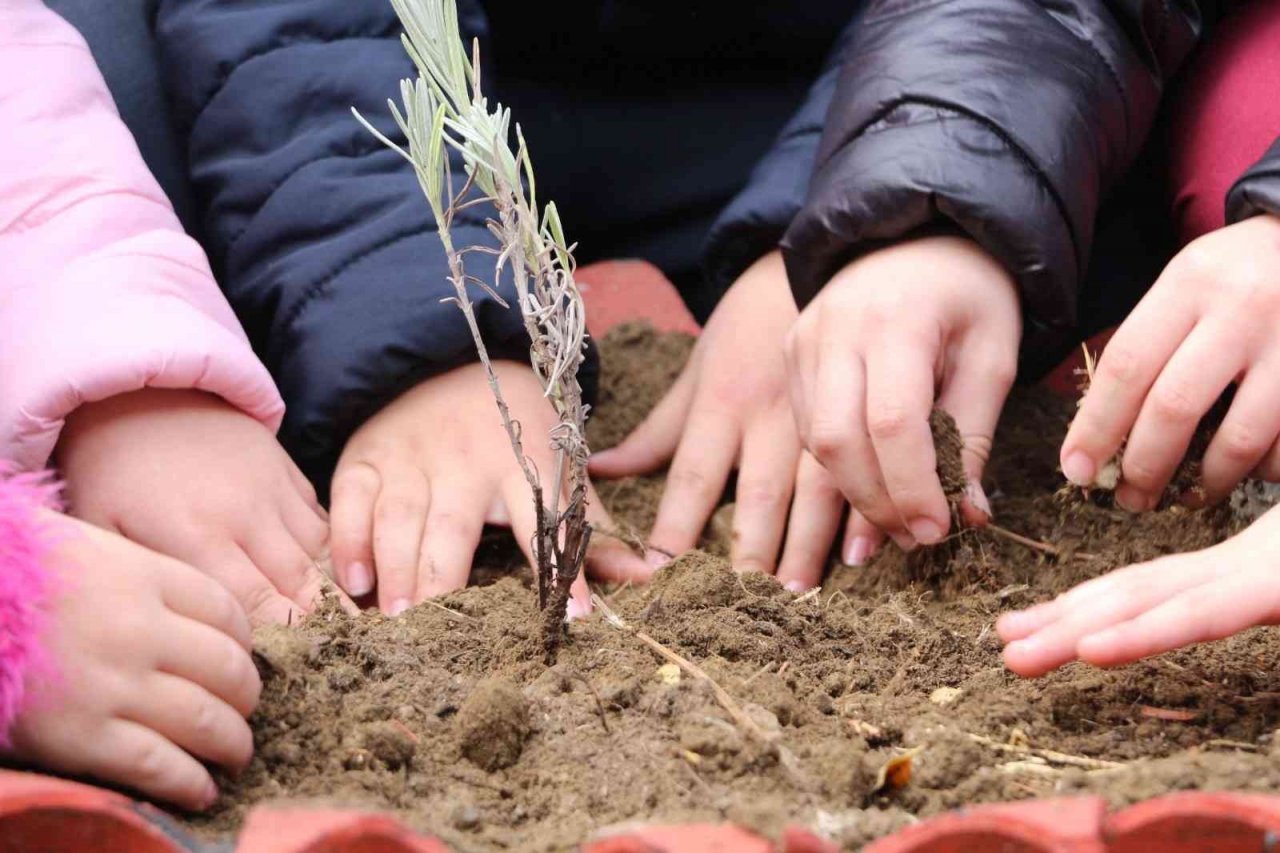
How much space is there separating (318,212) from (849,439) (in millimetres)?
858

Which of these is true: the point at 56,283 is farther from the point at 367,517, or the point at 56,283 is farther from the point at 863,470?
the point at 863,470

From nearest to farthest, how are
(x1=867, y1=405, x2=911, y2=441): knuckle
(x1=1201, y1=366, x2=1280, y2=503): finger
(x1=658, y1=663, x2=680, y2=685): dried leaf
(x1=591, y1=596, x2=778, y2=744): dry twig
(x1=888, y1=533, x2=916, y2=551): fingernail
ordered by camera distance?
(x1=591, y1=596, x2=778, y2=744): dry twig < (x1=658, y1=663, x2=680, y2=685): dried leaf < (x1=1201, y1=366, x2=1280, y2=503): finger < (x1=867, y1=405, x2=911, y2=441): knuckle < (x1=888, y1=533, x2=916, y2=551): fingernail

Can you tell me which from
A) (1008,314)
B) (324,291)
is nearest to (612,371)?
(324,291)

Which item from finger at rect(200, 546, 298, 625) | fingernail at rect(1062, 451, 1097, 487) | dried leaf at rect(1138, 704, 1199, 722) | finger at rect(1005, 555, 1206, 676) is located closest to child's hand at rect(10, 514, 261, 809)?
finger at rect(200, 546, 298, 625)

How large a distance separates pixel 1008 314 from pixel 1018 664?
64 cm

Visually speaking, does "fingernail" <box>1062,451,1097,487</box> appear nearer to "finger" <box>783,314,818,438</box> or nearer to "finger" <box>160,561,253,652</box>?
"finger" <box>783,314,818,438</box>

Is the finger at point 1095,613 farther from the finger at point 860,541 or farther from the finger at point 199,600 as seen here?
the finger at point 199,600

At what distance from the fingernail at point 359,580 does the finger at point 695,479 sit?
38 cm

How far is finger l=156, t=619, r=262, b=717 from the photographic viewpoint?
37.2 inches

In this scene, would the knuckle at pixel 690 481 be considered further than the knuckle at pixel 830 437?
Yes

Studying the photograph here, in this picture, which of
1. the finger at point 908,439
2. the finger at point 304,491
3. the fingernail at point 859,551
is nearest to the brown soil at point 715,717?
the finger at point 908,439

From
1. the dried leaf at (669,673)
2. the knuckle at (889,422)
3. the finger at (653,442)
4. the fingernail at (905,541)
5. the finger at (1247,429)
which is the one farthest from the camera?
the finger at (653,442)

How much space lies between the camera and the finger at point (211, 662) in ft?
3.10

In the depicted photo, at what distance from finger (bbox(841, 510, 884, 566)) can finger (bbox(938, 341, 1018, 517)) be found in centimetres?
16
